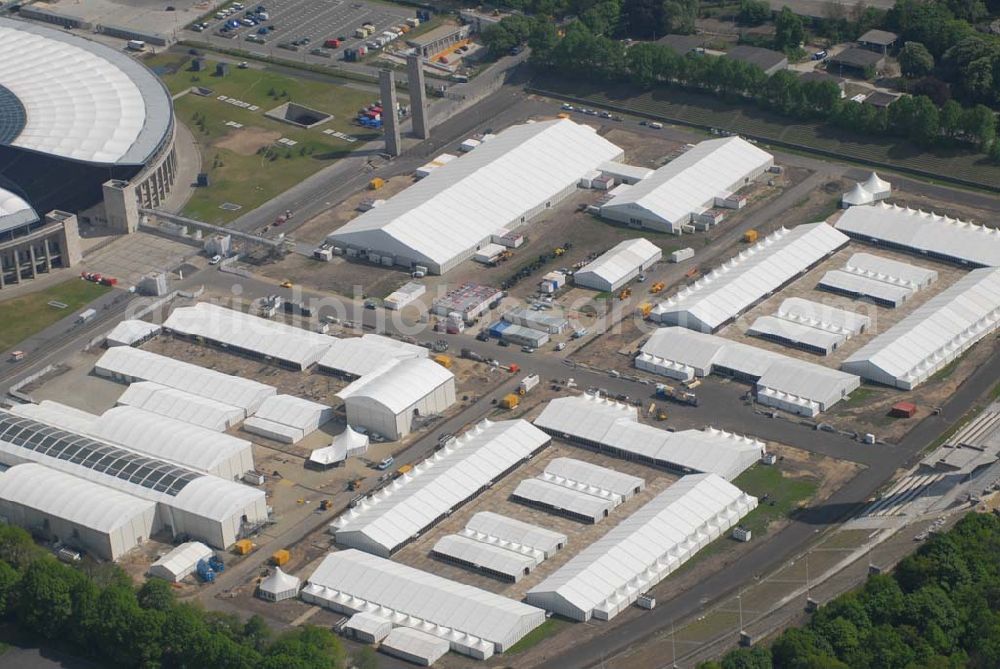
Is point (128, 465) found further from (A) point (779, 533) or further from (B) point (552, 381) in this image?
(A) point (779, 533)

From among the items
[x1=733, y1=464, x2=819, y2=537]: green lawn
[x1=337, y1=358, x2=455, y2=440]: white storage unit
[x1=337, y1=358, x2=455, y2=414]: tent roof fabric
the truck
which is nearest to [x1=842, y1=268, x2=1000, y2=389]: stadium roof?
the truck

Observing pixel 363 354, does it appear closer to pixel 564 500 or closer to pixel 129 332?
pixel 129 332

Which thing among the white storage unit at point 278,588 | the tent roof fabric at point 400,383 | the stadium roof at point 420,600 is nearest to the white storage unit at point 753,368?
the tent roof fabric at point 400,383

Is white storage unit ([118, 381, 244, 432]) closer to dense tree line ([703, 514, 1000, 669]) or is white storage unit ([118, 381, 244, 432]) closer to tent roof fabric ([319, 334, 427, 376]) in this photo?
tent roof fabric ([319, 334, 427, 376])

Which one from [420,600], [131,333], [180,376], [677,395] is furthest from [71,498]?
[677,395]

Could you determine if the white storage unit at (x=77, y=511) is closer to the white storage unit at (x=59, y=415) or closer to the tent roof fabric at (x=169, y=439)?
the tent roof fabric at (x=169, y=439)
